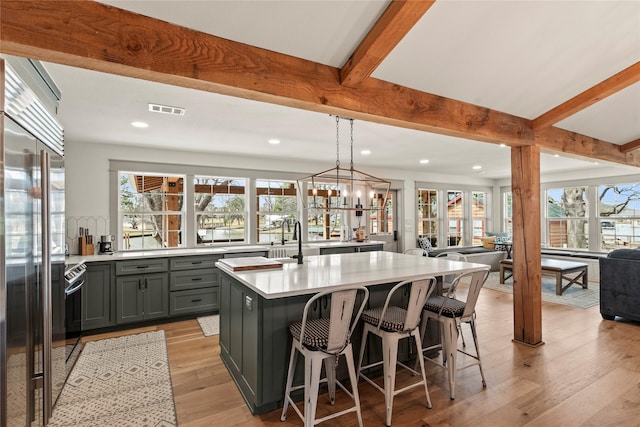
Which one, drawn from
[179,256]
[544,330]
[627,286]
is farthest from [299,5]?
[627,286]

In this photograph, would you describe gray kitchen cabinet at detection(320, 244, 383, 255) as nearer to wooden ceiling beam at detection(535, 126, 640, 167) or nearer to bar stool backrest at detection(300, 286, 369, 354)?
wooden ceiling beam at detection(535, 126, 640, 167)

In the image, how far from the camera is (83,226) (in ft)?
13.7

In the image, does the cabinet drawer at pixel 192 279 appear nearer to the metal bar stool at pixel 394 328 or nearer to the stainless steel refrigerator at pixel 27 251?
the stainless steel refrigerator at pixel 27 251

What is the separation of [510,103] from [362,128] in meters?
1.51

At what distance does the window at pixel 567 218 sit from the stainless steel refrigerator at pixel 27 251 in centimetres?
919

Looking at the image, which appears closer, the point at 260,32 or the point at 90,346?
the point at 260,32

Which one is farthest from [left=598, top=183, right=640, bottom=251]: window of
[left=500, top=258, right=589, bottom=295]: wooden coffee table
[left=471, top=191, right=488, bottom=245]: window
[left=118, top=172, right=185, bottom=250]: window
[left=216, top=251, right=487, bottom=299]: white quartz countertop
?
[left=118, top=172, right=185, bottom=250]: window

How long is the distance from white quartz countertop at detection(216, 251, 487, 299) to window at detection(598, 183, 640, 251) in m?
6.11

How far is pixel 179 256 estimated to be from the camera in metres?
4.22

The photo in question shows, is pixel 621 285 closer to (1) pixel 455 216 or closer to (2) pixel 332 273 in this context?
(2) pixel 332 273

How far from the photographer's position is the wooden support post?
10.9ft

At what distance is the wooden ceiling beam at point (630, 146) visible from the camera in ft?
14.7

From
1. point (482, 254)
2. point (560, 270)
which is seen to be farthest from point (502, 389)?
point (482, 254)

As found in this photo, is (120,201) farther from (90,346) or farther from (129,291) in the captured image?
(90,346)
